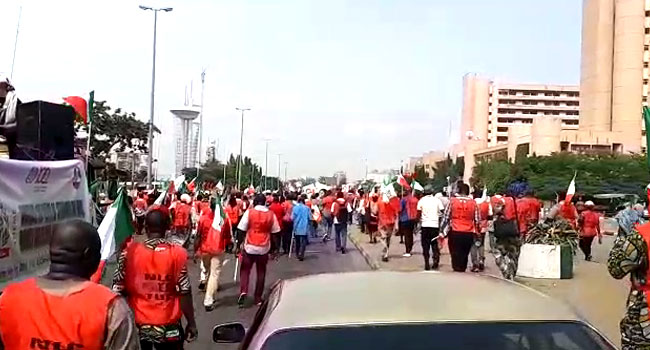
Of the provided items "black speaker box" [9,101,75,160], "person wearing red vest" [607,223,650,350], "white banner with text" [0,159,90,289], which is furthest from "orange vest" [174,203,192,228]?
"person wearing red vest" [607,223,650,350]

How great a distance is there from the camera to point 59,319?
3436 mm

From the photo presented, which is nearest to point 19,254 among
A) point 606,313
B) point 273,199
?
point 606,313

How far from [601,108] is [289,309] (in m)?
105

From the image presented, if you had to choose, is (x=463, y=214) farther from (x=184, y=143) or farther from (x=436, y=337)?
(x=184, y=143)

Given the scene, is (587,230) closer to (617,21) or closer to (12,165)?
(12,165)

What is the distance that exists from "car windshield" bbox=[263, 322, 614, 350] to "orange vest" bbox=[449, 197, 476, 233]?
11.4 metres

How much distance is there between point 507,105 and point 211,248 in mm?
150881

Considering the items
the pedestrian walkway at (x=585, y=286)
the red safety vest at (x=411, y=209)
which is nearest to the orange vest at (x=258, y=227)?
the pedestrian walkway at (x=585, y=286)

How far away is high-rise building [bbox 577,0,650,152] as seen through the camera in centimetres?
10075

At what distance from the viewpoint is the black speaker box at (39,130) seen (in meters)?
6.86

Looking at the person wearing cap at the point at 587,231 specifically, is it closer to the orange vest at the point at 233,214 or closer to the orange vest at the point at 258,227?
the orange vest at the point at 233,214

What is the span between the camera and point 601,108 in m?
103

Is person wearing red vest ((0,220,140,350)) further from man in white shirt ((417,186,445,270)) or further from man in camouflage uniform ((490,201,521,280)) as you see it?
man in white shirt ((417,186,445,270))

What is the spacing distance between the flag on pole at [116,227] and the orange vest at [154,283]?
122 centimetres
